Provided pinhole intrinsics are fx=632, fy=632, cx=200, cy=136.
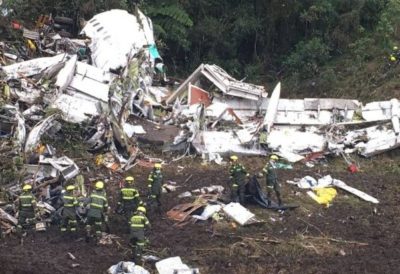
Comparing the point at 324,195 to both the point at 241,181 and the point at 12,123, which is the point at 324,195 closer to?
the point at 241,181

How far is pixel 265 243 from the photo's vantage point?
12.8 m

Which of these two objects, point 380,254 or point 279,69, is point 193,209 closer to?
point 380,254

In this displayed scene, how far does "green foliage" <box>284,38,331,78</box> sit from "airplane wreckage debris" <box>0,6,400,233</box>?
3987mm

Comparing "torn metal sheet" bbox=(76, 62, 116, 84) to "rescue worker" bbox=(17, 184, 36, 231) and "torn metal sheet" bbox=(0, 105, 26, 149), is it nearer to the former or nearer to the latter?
"torn metal sheet" bbox=(0, 105, 26, 149)

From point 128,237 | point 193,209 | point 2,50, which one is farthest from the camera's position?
point 2,50

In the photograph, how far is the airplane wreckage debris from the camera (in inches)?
618

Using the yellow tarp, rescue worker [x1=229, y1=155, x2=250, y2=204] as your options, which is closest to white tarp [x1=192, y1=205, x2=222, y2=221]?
rescue worker [x1=229, y1=155, x2=250, y2=204]

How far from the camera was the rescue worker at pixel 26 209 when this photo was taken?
12.3 metres

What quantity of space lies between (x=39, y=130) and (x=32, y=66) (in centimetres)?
335

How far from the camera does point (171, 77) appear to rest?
23.8 meters

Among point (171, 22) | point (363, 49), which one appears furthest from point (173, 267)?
point (363, 49)

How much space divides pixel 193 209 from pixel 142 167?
115 inches

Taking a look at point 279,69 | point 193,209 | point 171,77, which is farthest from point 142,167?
point 279,69

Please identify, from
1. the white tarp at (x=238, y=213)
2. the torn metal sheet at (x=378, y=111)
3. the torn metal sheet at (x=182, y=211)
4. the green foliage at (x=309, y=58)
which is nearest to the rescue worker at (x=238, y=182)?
the white tarp at (x=238, y=213)
